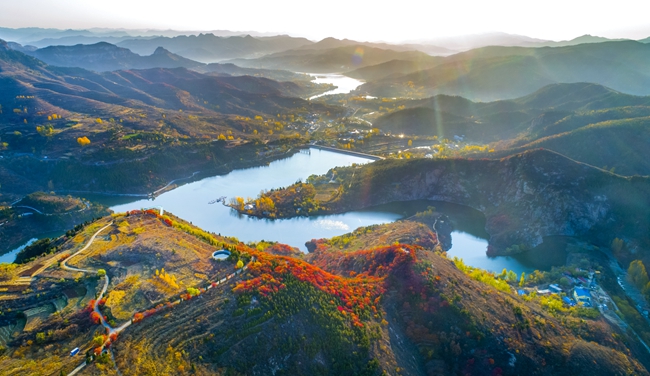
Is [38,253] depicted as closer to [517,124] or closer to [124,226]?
[124,226]

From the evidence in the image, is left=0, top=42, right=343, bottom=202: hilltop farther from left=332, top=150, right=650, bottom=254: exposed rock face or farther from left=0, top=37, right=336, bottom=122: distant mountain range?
left=332, top=150, right=650, bottom=254: exposed rock face

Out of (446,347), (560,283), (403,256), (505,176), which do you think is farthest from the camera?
(505,176)

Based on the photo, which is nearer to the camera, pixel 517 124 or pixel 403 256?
pixel 403 256

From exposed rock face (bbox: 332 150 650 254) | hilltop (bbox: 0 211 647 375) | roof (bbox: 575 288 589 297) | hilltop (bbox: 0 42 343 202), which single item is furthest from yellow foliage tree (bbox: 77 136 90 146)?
roof (bbox: 575 288 589 297)

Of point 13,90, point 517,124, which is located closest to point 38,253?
point 13,90

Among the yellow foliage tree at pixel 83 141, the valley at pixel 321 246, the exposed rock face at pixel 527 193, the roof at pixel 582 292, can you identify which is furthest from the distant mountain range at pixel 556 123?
the yellow foliage tree at pixel 83 141

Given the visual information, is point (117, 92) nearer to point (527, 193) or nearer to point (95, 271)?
point (95, 271)

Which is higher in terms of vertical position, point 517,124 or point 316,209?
point 517,124

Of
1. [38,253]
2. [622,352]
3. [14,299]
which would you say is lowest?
[622,352]

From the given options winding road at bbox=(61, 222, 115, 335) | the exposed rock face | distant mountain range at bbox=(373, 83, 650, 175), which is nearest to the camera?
winding road at bbox=(61, 222, 115, 335)
